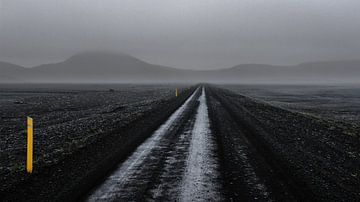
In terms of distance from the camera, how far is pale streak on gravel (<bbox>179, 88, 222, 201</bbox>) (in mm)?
5516

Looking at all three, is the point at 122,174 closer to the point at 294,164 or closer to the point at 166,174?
the point at 166,174

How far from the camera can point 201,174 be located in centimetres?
672

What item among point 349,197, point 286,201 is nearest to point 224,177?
point 286,201

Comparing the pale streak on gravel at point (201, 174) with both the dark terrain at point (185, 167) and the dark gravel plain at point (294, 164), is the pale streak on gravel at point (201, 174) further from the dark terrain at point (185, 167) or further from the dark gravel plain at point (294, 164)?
the dark gravel plain at point (294, 164)

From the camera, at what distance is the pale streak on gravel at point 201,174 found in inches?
217

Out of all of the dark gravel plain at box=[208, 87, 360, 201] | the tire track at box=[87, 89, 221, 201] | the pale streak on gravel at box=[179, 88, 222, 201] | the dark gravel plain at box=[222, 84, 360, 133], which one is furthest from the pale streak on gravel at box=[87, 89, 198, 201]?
the dark gravel plain at box=[222, 84, 360, 133]

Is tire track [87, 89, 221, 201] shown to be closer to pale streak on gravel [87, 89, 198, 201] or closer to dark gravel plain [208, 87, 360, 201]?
pale streak on gravel [87, 89, 198, 201]

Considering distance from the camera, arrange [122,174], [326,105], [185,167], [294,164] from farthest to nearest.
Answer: [326,105] < [294,164] < [185,167] < [122,174]

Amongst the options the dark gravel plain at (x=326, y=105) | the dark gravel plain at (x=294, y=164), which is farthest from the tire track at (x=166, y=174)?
the dark gravel plain at (x=326, y=105)

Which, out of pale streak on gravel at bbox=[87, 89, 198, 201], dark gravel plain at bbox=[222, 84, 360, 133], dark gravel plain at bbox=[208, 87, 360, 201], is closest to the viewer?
pale streak on gravel at bbox=[87, 89, 198, 201]

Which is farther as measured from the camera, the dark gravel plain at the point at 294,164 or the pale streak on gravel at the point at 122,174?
the dark gravel plain at the point at 294,164

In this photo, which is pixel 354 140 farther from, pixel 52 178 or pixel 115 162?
pixel 52 178

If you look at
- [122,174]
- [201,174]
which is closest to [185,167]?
[201,174]

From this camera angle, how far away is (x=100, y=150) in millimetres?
9156
